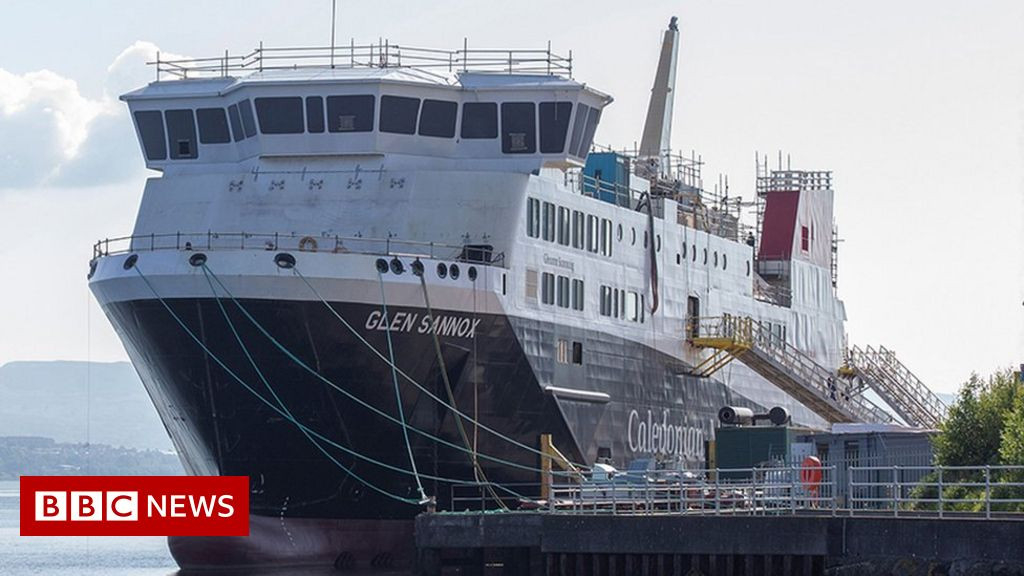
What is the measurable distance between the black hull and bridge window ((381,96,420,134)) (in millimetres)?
4569

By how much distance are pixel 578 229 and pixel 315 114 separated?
20.8 ft

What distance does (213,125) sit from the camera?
45594 mm

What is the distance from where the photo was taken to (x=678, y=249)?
51.7m

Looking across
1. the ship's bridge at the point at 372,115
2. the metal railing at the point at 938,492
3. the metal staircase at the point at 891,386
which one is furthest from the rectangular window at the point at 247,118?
the metal staircase at the point at 891,386

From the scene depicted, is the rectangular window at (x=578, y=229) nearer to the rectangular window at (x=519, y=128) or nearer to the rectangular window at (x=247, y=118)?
the rectangular window at (x=519, y=128)

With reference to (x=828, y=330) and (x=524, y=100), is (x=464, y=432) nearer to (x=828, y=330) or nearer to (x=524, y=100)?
(x=524, y=100)

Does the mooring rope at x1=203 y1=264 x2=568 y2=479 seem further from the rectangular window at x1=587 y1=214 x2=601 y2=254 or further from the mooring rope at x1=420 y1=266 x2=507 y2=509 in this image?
the rectangular window at x1=587 y1=214 x2=601 y2=254

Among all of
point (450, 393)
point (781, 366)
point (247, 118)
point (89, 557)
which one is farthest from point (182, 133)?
point (89, 557)

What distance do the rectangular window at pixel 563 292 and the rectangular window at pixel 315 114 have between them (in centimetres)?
599

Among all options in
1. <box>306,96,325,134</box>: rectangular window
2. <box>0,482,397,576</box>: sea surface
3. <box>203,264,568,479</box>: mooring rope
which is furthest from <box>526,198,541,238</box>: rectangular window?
<box>0,482,397,576</box>: sea surface

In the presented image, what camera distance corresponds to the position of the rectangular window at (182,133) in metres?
45.7

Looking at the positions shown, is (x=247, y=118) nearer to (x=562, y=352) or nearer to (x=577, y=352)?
(x=562, y=352)

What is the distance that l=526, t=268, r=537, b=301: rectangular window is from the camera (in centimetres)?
4400

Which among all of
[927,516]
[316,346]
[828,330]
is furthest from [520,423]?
[828,330]
